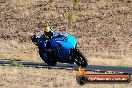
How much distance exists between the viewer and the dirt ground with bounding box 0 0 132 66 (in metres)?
37.9

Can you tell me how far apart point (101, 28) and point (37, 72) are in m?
20.3

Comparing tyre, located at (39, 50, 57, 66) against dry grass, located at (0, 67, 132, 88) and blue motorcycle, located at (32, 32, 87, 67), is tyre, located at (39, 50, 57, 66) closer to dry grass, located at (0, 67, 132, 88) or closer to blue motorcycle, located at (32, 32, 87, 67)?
blue motorcycle, located at (32, 32, 87, 67)

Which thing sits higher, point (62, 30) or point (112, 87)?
point (112, 87)

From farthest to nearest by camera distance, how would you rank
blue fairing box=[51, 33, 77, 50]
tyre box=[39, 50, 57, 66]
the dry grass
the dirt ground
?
the dirt ground
tyre box=[39, 50, 57, 66]
blue fairing box=[51, 33, 77, 50]
the dry grass

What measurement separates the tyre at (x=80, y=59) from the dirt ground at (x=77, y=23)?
1258 centimetres

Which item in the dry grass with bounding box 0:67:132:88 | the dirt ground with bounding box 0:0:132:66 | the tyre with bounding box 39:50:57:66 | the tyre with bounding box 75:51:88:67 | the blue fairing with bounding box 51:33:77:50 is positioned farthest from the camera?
the dirt ground with bounding box 0:0:132:66

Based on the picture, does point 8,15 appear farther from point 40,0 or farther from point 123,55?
point 123,55

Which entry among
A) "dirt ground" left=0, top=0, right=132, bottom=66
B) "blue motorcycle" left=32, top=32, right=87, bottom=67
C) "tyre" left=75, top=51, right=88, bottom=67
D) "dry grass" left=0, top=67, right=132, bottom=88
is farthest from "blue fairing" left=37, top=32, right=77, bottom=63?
"dirt ground" left=0, top=0, right=132, bottom=66

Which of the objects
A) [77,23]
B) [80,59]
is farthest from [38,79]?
[77,23]

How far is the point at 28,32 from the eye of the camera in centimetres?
4138

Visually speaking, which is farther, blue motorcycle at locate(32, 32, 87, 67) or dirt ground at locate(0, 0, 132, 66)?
dirt ground at locate(0, 0, 132, 66)

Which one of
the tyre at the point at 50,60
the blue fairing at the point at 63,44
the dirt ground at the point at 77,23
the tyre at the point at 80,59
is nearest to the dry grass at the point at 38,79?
the tyre at the point at 80,59

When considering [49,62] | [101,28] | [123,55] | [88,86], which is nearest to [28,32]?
[101,28]

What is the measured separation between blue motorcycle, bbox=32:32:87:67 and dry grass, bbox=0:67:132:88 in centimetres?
79
